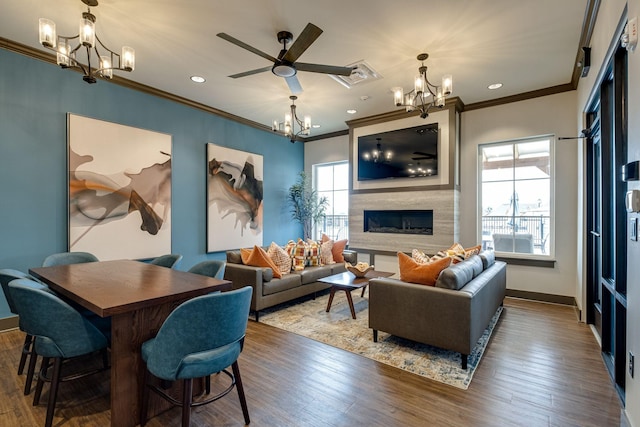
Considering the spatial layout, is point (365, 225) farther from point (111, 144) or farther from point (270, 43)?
point (111, 144)

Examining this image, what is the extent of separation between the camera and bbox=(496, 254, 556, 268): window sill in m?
4.58

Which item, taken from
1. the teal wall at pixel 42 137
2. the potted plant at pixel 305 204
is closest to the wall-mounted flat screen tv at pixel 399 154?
the potted plant at pixel 305 204

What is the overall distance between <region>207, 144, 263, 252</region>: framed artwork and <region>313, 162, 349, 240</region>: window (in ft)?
5.36

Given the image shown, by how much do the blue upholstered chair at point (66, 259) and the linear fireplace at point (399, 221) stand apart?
4.40m

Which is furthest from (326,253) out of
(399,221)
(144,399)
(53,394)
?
(53,394)

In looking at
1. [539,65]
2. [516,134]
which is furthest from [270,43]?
[516,134]

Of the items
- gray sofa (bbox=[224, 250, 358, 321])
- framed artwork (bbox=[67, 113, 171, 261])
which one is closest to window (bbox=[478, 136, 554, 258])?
gray sofa (bbox=[224, 250, 358, 321])

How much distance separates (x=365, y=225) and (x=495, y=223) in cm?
224

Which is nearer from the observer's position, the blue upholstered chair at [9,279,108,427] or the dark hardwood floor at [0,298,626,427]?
the blue upholstered chair at [9,279,108,427]

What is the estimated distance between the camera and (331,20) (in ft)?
9.80

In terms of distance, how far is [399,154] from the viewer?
18.5 ft

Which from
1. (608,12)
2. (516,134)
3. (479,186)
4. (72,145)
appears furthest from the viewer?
(479,186)

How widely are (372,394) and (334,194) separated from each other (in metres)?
5.32

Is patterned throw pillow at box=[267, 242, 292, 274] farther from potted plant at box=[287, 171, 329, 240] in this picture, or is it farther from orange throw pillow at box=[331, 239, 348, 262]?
potted plant at box=[287, 171, 329, 240]
